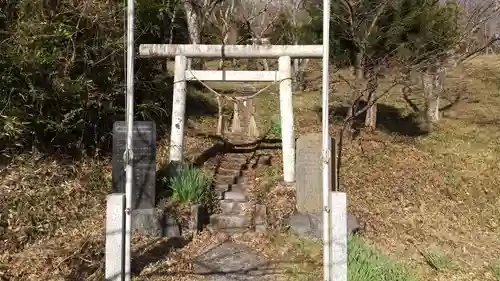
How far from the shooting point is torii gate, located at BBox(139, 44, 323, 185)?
853 centimetres

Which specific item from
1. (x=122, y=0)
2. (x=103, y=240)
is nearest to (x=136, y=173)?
(x=103, y=240)

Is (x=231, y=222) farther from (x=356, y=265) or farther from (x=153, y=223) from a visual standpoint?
(x=356, y=265)

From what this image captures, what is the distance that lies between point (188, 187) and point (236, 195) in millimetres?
1309

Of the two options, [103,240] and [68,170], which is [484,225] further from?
[68,170]

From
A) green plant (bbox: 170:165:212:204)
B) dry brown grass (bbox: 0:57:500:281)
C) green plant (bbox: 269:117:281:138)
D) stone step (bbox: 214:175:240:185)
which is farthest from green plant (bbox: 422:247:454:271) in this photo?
green plant (bbox: 269:117:281:138)

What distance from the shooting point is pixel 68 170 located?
7.99 m

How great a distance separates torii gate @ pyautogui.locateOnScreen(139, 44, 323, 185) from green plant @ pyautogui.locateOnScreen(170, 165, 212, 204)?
0.72 meters

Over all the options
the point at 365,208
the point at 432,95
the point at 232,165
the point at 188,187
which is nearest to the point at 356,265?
the point at 188,187

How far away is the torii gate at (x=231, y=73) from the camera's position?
28.0ft

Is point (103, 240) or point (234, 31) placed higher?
point (234, 31)

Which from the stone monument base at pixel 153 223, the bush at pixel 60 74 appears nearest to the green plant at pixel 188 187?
the stone monument base at pixel 153 223

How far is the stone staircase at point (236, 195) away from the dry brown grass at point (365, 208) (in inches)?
11.4

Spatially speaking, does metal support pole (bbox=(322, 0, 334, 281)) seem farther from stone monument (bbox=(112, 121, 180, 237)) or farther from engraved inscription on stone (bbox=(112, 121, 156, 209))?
engraved inscription on stone (bbox=(112, 121, 156, 209))

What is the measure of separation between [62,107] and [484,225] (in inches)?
320
